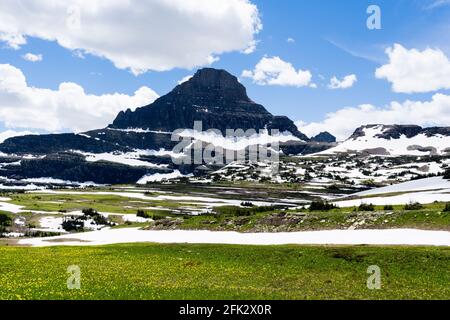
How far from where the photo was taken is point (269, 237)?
6981cm

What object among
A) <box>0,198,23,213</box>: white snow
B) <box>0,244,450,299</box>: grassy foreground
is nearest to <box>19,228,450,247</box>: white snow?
<box>0,244,450,299</box>: grassy foreground

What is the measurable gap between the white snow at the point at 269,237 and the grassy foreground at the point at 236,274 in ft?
27.8

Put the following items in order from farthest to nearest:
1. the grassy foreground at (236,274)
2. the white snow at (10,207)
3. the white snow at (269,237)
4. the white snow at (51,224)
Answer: the white snow at (10,207) → the white snow at (51,224) → the white snow at (269,237) → the grassy foreground at (236,274)

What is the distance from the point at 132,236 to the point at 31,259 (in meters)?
37.1

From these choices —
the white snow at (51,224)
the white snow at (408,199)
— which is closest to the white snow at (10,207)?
the white snow at (51,224)

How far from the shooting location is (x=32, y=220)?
132 meters

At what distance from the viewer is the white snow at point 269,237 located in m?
56.0

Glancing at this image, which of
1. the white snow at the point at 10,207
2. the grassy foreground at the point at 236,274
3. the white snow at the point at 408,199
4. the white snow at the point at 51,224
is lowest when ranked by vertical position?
the white snow at the point at 51,224

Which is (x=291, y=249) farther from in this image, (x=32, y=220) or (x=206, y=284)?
(x=32, y=220)

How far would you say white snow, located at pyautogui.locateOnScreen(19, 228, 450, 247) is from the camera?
56.0m

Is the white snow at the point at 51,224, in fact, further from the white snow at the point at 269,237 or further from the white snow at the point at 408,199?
the white snow at the point at 408,199

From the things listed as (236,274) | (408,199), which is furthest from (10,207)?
(236,274)

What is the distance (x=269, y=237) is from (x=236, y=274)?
31.7 meters

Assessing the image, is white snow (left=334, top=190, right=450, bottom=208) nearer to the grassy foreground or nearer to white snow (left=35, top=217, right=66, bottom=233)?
the grassy foreground
